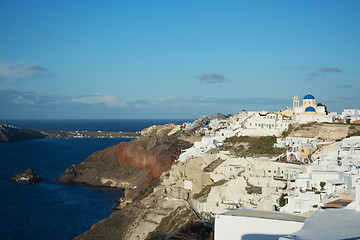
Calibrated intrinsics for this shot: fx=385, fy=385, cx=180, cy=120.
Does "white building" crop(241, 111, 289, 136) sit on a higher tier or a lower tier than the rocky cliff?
higher

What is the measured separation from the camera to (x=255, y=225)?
11.8 metres

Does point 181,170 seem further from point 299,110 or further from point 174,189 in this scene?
point 299,110

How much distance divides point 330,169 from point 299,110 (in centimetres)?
2057

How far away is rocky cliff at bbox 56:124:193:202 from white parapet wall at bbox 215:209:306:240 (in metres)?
36.9

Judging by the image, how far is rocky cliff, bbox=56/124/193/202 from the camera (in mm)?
51906

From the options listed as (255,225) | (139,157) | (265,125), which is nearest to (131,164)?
(139,157)

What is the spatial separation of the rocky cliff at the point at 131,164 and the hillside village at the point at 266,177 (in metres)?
9.48

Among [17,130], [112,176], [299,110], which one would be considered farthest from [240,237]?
[17,130]

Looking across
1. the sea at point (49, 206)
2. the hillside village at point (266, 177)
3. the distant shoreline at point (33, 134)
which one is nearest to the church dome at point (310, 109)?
the hillside village at point (266, 177)

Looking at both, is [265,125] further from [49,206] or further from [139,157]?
[49,206]

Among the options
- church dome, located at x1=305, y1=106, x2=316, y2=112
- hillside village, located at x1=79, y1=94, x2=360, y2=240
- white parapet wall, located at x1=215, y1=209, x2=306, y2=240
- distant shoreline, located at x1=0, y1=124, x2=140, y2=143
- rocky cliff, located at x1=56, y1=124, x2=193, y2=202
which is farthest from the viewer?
distant shoreline, located at x1=0, y1=124, x2=140, y2=143

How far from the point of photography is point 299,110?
44219 mm

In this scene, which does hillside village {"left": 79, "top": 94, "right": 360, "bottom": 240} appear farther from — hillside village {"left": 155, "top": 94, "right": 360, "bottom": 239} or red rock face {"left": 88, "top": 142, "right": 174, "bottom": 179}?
red rock face {"left": 88, "top": 142, "right": 174, "bottom": 179}

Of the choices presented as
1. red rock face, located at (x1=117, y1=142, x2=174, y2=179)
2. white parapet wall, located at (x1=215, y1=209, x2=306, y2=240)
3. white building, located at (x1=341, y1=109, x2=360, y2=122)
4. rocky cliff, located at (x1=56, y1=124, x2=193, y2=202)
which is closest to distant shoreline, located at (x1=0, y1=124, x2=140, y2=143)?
rocky cliff, located at (x1=56, y1=124, x2=193, y2=202)
